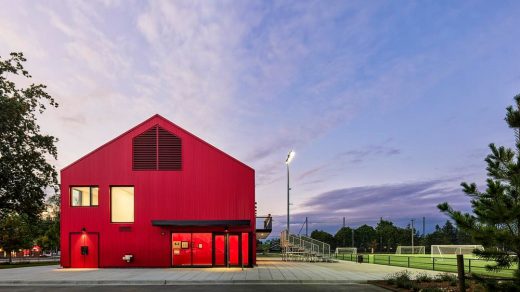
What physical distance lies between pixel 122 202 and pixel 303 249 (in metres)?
16.1

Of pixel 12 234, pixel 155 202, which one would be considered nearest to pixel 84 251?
pixel 155 202

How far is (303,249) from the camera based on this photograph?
38.7 meters

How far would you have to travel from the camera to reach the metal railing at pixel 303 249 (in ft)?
124

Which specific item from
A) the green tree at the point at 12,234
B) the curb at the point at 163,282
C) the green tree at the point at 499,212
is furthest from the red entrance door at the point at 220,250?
the green tree at the point at 12,234

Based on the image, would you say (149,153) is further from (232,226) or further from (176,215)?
(232,226)

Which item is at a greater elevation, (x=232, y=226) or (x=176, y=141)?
(x=176, y=141)

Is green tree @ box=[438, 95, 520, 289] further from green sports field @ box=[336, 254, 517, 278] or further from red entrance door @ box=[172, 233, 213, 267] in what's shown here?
red entrance door @ box=[172, 233, 213, 267]

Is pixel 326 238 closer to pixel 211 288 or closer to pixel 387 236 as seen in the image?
pixel 387 236

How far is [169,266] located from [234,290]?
45.0 ft

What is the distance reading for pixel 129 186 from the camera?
30312 mm

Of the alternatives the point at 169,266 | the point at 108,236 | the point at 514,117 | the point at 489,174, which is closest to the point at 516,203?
the point at 489,174

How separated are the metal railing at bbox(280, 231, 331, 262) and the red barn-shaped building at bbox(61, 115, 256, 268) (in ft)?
32.1

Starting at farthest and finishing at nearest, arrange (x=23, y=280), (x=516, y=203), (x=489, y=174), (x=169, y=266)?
(x=169, y=266) < (x=23, y=280) < (x=489, y=174) < (x=516, y=203)

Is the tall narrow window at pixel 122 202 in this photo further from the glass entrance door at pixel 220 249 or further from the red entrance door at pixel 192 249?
the glass entrance door at pixel 220 249
